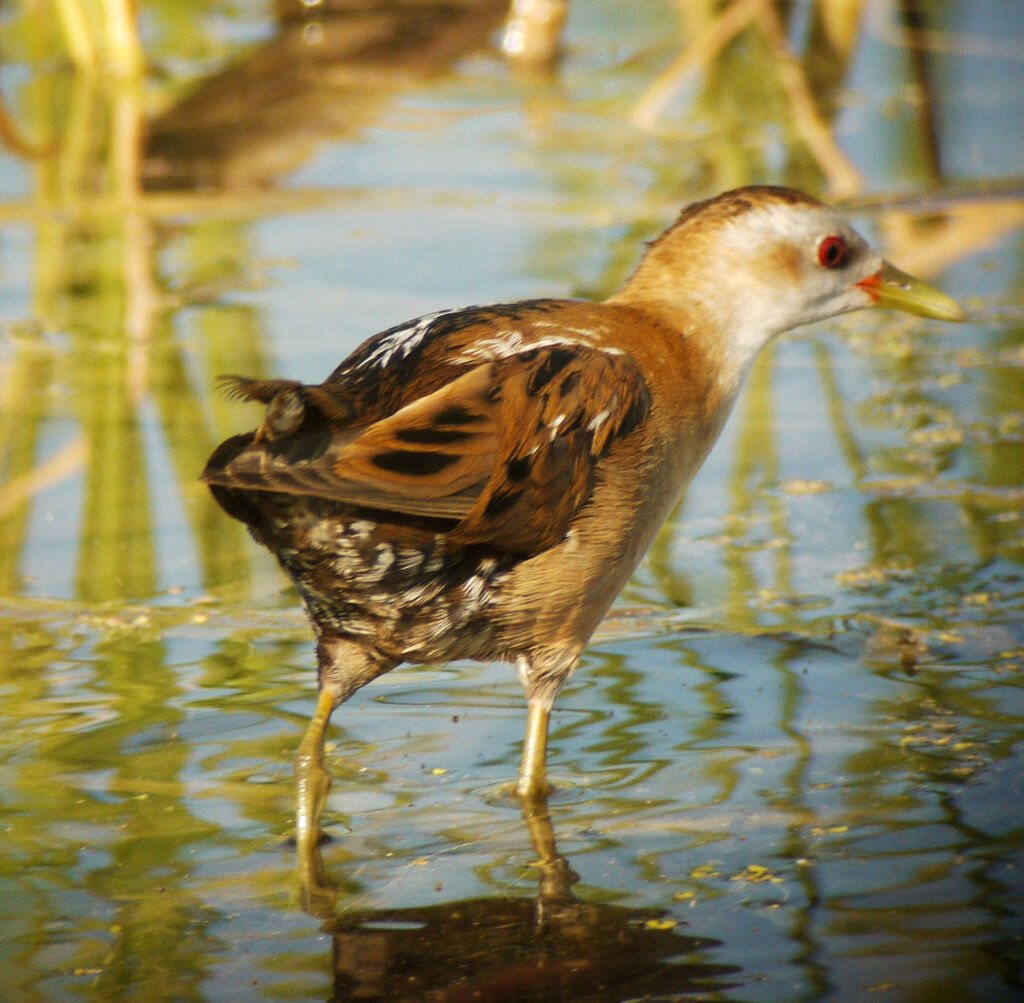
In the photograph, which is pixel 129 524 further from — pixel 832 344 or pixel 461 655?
pixel 832 344

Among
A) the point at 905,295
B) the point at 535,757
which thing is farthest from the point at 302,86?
the point at 535,757

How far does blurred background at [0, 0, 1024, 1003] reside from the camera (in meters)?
3.03

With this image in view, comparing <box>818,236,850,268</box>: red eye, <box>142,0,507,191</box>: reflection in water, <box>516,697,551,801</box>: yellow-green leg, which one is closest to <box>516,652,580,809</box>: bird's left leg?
<box>516,697,551,801</box>: yellow-green leg

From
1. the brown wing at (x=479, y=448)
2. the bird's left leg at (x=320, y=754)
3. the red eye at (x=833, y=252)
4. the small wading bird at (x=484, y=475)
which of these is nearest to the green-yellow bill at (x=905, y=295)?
the red eye at (x=833, y=252)

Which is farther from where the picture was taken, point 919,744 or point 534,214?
point 534,214

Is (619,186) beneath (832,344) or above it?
above

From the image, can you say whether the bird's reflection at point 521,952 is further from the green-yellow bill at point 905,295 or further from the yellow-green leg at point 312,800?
the green-yellow bill at point 905,295

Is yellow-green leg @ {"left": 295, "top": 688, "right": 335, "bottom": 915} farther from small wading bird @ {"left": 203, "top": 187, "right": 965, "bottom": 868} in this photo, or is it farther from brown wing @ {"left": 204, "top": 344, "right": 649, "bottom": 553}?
brown wing @ {"left": 204, "top": 344, "right": 649, "bottom": 553}

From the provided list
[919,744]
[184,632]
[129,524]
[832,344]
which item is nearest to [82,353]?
[129,524]

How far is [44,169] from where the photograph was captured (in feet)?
26.9

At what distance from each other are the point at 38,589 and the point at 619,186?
419cm

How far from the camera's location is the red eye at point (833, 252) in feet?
13.6

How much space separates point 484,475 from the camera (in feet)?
10.6

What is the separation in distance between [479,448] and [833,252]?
54.4 inches
